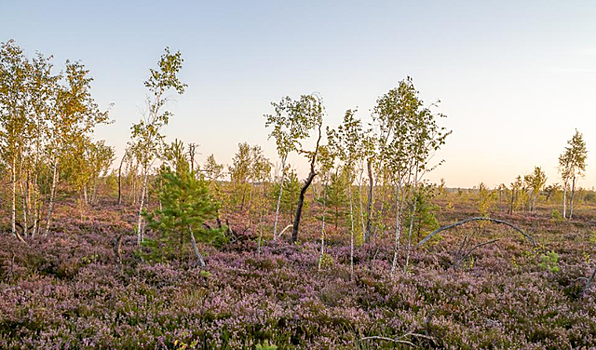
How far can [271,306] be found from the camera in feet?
22.0

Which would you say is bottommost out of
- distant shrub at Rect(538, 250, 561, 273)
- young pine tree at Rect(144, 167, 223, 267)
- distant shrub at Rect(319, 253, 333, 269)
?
distant shrub at Rect(319, 253, 333, 269)

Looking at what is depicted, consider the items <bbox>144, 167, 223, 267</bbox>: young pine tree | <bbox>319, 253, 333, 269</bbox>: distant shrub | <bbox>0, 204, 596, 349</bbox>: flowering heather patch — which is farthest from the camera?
<bbox>319, 253, 333, 269</bbox>: distant shrub

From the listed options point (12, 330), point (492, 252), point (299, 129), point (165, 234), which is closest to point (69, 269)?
Answer: point (165, 234)

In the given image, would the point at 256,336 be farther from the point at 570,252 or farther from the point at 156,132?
the point at 570,252

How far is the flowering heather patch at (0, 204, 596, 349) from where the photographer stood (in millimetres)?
5379

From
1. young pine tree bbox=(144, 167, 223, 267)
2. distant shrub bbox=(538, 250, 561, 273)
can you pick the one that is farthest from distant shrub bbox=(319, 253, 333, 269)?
distant shrub bbox=(538, 250, 561, 273)

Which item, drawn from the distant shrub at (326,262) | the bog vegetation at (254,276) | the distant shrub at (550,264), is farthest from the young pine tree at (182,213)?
the distant shrub at (550,264)

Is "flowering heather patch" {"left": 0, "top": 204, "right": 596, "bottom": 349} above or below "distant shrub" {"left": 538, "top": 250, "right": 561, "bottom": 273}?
below

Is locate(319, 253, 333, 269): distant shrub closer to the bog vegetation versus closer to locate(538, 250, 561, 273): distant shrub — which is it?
the bog vegetation

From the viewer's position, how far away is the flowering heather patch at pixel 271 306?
17.6 ft

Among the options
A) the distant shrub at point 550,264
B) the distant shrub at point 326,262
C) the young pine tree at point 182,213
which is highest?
the young pine tree at point 182,213

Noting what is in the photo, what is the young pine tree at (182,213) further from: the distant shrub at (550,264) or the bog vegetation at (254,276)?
the distant shrub at (550,264)

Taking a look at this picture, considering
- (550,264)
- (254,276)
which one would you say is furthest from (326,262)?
(550,264)

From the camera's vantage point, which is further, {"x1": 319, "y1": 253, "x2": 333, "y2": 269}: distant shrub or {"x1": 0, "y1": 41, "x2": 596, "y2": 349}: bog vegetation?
{"x1": 319, "y1": 253, "x2": 333, "y2": 269}: distant shrub
